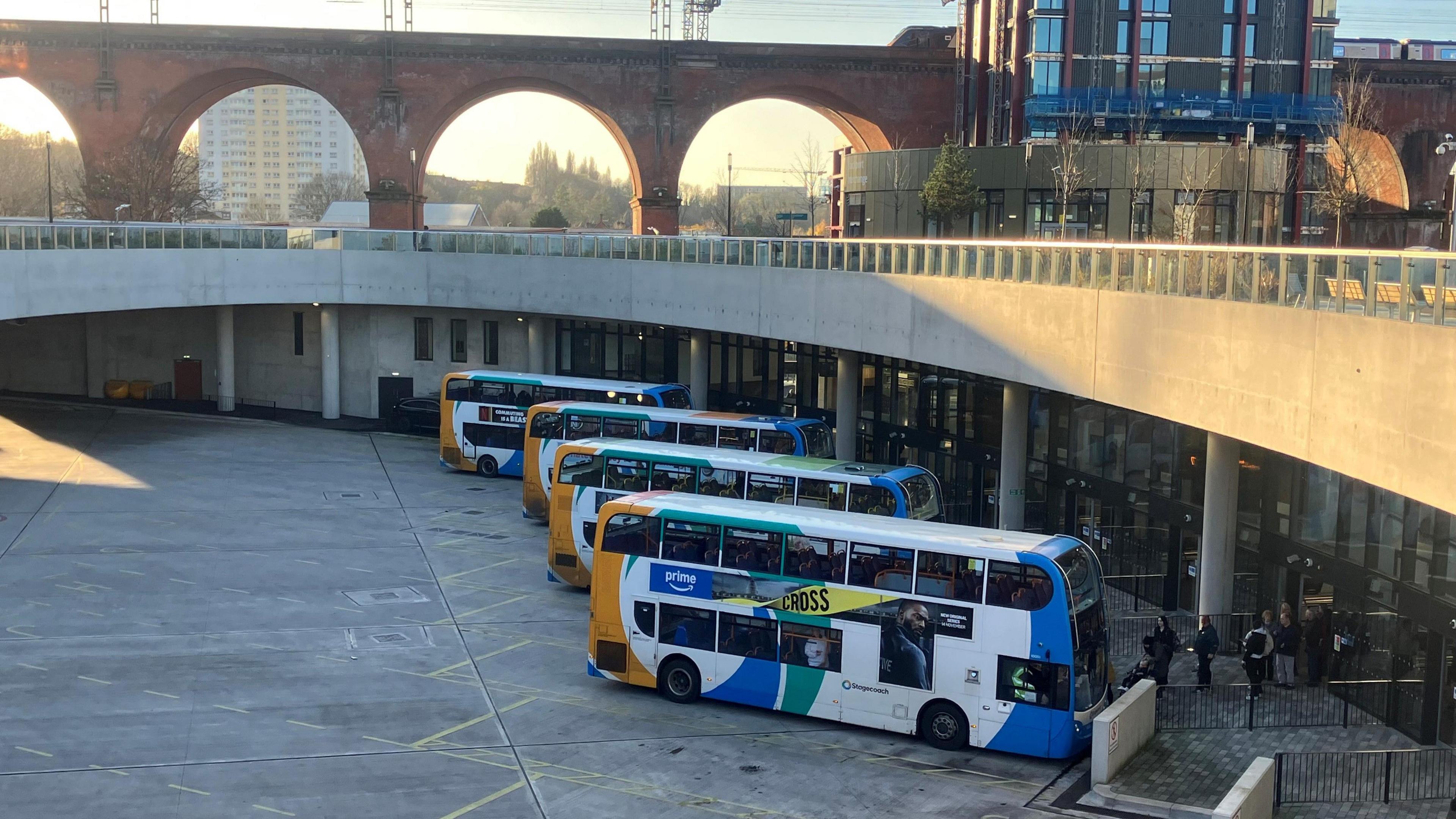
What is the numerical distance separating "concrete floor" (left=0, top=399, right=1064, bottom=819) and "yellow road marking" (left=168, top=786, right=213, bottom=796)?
0.03 metres

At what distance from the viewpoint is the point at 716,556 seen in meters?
20.0

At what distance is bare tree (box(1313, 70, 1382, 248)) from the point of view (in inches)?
2188

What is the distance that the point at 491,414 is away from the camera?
4003cm

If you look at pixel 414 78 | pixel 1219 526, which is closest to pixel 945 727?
pixel 1219 526

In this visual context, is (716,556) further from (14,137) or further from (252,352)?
(14,137)

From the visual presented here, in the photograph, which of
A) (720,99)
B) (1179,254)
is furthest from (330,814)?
(720,99)

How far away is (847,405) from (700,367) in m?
8.67

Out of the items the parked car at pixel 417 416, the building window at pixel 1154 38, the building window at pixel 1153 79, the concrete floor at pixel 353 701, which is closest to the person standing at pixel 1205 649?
the concrete floor at pixel 353 701

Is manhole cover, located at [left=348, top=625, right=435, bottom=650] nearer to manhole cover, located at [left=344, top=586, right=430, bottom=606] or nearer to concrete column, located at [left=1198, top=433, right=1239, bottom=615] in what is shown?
manhole cover, located at [left=344, top=586, right=430, bottom=606]

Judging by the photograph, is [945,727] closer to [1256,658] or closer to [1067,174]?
[1256,658]

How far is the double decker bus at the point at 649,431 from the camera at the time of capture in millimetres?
30734

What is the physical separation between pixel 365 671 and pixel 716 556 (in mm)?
5951

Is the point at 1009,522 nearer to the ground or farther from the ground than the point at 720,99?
nearer to the ground

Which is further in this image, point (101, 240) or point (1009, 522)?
point (101, 240)
